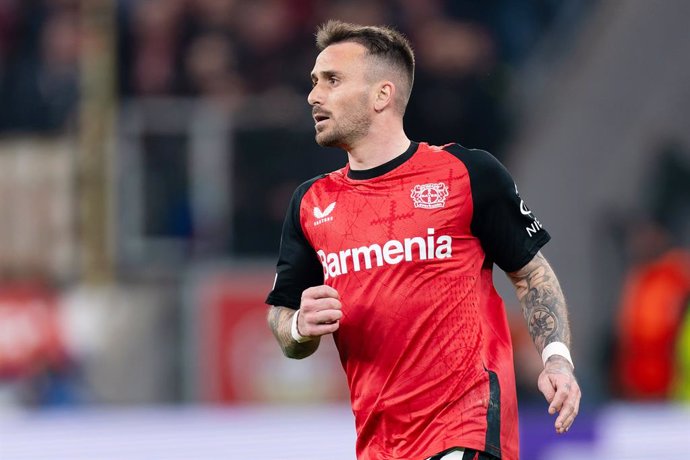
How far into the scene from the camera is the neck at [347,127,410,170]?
462cm

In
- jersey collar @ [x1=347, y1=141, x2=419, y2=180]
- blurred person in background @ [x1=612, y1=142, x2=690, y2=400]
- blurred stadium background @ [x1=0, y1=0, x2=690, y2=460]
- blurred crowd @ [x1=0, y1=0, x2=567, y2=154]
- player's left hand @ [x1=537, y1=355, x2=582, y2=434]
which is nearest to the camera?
player's left hand @ [x1=537, y1=355, x2=582, y2=434]

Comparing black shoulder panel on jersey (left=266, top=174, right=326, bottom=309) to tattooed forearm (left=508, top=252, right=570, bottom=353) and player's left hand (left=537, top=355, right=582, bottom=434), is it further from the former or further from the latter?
player's left hand (left=537, top=355, right=582, bottom=434)

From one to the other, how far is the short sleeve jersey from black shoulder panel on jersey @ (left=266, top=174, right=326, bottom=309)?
127 mm

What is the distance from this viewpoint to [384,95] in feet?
15.4

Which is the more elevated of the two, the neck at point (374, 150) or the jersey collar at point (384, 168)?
the neck at point (374, 150)

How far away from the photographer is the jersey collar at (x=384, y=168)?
4586 millimetres

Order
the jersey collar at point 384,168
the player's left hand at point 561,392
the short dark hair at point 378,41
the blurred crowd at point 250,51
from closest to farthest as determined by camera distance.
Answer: the player's left hand at point 561,392 < the jersey collar at point 384,168 < the short dark hair at point 378,41 < the blurred crowd at point 250,51

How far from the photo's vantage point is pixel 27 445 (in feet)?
26.8

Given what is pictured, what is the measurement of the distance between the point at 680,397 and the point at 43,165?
19.0ft

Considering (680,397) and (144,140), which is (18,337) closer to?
(144,140)

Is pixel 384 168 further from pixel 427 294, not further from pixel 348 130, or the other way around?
pixel 427 294

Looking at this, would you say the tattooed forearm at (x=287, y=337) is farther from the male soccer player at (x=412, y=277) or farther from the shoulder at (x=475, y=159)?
the shoulder at (x=475, y=159)

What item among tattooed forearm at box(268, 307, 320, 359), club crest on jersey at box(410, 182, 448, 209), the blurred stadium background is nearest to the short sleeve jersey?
club crest on jersey at box(410, 182, 448, 209)

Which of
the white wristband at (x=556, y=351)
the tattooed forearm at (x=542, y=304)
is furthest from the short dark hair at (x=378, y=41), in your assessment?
the white wristband at (x=556, y=351)
